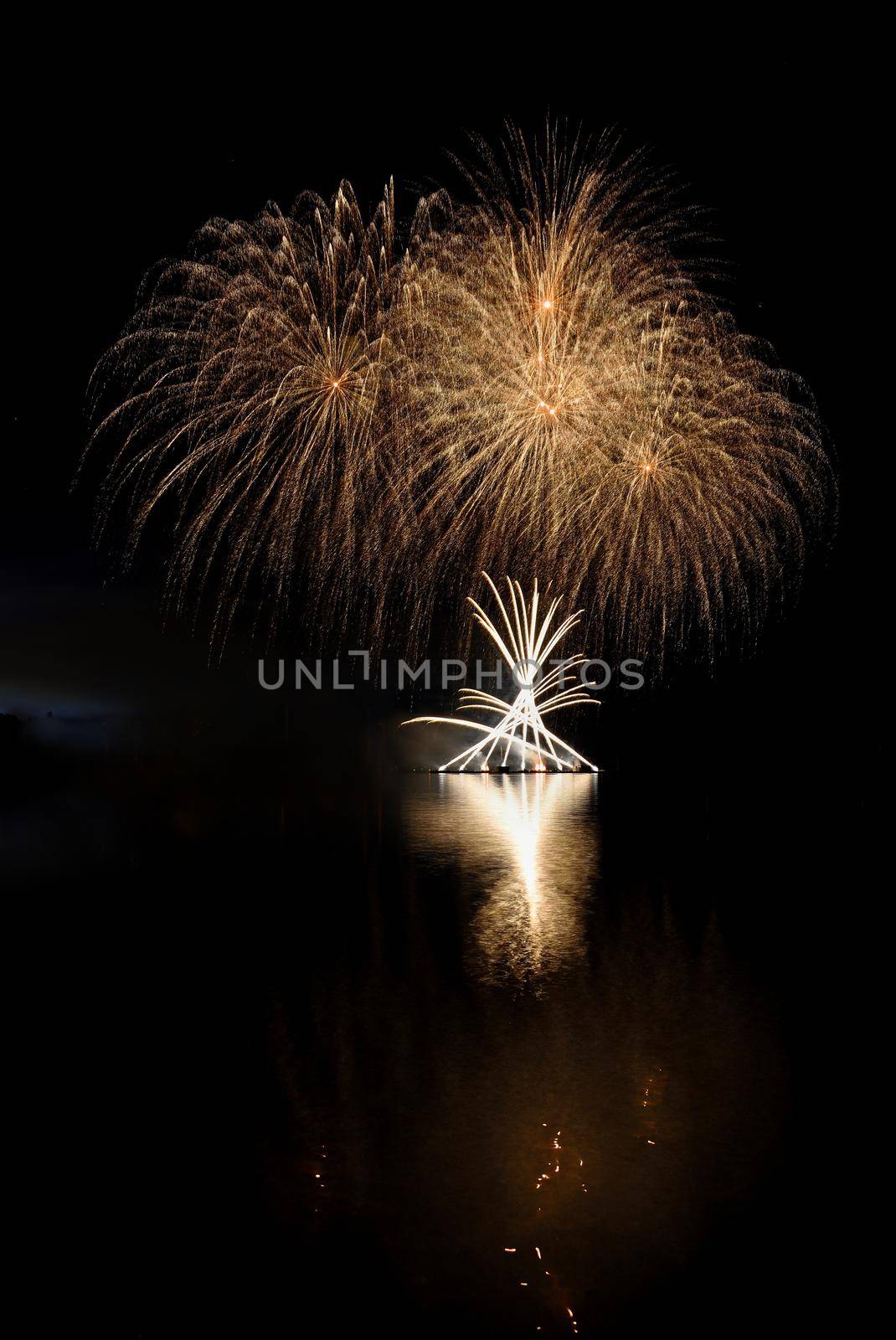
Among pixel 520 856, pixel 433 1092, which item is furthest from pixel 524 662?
pixel 433 1092

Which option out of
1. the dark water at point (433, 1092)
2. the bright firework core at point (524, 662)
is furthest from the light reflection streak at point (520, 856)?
the bright firework core at point (524, 662)

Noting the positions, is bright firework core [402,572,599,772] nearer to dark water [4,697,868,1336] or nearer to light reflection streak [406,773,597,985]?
light reflection streak [406,773,597,985]

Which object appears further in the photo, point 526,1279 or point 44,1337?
point 526,1279

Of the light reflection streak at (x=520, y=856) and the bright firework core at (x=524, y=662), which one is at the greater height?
the bright firework core at (x=524, y=662)

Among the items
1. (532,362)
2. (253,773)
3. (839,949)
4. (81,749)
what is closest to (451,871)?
(839,949)

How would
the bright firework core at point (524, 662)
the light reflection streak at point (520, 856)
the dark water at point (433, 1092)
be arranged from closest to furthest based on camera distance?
the dark water at point (433, 1092), the light reflection streak at point (520, 856), the bright firework core at point (524, 662)

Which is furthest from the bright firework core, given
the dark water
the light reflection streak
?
the dark water

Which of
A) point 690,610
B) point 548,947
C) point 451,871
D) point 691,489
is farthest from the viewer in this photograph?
point 690,610

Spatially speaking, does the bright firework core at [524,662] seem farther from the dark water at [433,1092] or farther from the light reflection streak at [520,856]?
the dark water at [433,1092]

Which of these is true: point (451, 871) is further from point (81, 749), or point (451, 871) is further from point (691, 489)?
point (81, 749)
